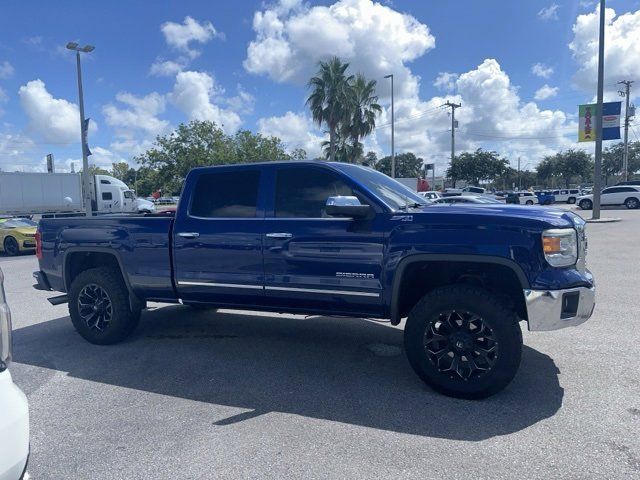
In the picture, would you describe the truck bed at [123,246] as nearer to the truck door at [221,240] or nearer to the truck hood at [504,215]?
the truck door at [221,240]

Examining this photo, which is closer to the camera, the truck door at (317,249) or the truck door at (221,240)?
the truck door at (317,249)

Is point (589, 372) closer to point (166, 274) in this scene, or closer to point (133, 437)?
point (133, 437)

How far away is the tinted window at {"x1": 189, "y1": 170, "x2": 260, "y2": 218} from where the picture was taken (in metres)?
4.71

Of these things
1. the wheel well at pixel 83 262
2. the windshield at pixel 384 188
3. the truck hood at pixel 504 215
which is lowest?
the wheel well at pixel 83 262

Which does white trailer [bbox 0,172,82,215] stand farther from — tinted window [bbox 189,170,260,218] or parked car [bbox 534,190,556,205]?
parked car [bbox 534,190,556,205]

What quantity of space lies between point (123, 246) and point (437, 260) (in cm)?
337

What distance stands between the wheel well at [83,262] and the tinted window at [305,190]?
2242 mm

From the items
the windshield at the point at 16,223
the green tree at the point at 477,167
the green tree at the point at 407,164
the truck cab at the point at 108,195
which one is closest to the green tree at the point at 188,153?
the truck cab at the point at 108,195

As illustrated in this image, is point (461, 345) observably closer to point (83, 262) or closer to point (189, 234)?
point (189, 234)

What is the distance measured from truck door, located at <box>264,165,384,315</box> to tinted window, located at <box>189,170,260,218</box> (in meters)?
0.26

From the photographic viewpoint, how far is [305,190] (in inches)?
177

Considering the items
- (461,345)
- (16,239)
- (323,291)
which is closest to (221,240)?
(323,291)

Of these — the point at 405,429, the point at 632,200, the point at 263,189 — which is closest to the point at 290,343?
the point at 263,189

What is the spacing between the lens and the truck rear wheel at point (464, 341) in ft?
12.0
